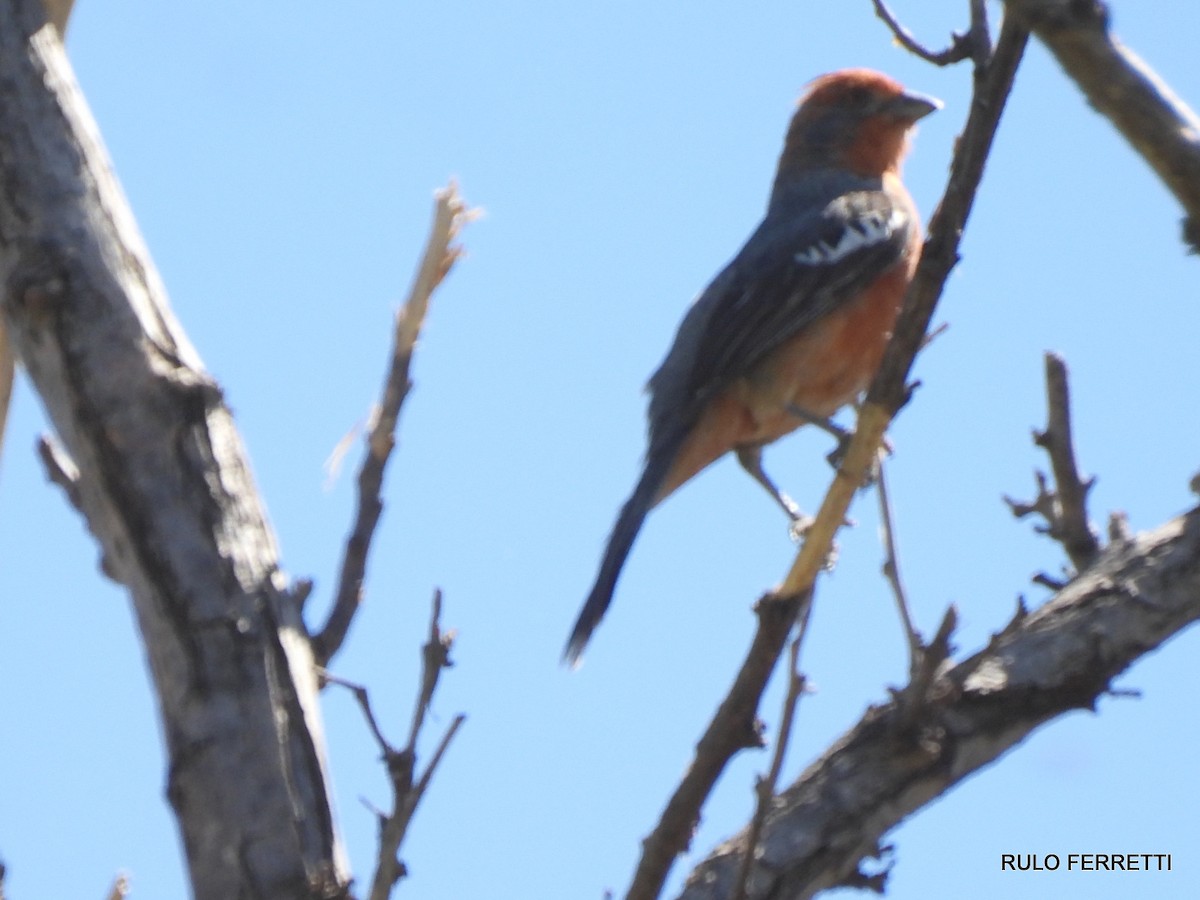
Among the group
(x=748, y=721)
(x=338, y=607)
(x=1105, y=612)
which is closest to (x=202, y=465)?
(x=338, y=607)

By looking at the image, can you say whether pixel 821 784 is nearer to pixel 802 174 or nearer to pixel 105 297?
pixel 105 297

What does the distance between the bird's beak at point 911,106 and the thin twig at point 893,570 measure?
14.6ft

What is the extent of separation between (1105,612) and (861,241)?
3040 millimetres

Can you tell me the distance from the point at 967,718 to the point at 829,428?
2.51 meters

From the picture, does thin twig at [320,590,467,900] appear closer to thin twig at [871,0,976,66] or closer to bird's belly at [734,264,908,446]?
thin twig at [871,0,976,66]

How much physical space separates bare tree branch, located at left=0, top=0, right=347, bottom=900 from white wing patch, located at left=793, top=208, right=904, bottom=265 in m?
3.63

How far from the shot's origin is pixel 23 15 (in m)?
3.78

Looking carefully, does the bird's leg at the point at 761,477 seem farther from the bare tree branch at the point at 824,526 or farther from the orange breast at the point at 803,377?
the bare tree branch at the point at 824,526

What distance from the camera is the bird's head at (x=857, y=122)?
304 inches

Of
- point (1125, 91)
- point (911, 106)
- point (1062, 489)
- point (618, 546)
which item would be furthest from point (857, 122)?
point (1125, 91)

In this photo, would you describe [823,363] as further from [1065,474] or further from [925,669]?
[925,669]

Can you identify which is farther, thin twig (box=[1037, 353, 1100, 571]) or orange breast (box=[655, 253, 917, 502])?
orange breast (box=[655, 253, 917, 502])

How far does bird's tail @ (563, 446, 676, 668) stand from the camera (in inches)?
217

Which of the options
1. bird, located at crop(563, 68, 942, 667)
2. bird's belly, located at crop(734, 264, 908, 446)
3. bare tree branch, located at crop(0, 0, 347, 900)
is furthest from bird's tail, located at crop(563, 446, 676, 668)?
bare tree branch, located at crop(0, 0, 347, 900)
